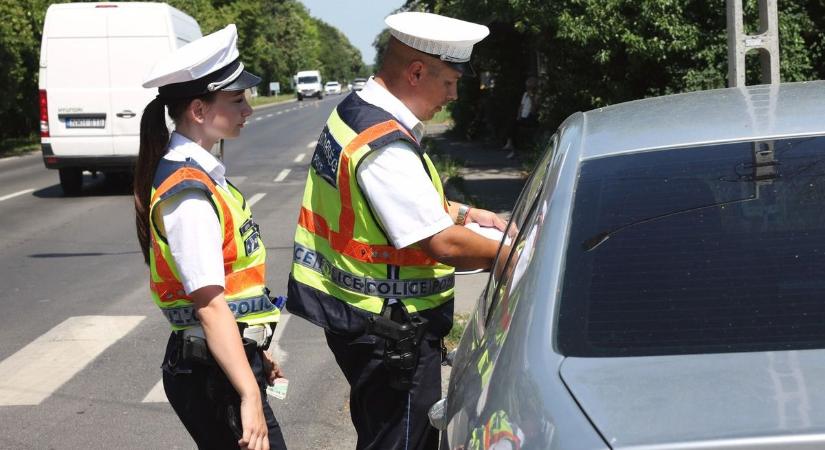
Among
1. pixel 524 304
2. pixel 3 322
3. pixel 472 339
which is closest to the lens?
pixel 524 304

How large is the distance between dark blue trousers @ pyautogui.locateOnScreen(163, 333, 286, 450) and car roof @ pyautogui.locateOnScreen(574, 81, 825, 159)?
1.08 m

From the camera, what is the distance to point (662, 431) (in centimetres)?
164

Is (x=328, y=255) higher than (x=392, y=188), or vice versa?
(x=392, y=188)

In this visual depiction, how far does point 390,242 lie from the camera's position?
9.73 feet

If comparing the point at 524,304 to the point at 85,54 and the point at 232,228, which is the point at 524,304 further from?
the point at 85,54

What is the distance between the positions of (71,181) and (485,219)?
47.6 ft

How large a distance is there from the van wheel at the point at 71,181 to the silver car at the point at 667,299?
15.1 m

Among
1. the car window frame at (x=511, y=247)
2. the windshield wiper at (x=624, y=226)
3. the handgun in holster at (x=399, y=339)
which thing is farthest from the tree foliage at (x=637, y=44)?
the windshield wiper at (x=624, y=226)

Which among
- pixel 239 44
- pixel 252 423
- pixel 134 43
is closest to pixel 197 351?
pixel 252 423

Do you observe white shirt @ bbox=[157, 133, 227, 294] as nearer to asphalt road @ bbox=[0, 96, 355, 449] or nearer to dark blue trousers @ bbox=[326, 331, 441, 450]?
dark blue trousers @ bbox=[326, 331, 441, 450]

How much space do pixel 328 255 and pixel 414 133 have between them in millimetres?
427

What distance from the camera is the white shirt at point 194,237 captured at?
265 centimetres

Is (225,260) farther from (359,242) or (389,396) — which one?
(389,396)

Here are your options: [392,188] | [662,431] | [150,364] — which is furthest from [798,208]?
[150,364]
